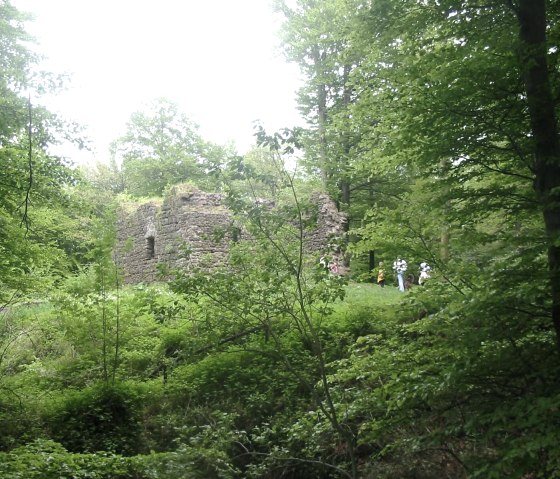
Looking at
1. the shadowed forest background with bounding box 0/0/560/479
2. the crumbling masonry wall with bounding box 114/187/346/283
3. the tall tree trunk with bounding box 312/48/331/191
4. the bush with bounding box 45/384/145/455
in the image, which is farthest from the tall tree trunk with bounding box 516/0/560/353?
the tall tree trunk with bounding box 312/48/331/191

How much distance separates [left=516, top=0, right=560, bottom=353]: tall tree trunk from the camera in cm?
423

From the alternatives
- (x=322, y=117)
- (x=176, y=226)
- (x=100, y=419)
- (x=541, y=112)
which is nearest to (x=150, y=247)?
(x=176, y=226)

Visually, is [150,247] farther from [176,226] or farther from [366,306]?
[366,306]

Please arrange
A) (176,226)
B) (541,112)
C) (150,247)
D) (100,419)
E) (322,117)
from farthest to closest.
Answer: (322,117) < (150,247) < (176,226) < (100,419) < (541,112)

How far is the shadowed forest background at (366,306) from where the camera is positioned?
14.1ft

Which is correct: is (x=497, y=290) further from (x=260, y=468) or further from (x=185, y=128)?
(x=185, y=128)

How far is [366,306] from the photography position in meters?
10.2

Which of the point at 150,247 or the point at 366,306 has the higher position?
the point at 150,247

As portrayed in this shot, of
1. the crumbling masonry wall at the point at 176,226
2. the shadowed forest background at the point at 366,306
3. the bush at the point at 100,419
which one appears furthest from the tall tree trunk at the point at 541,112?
the crumbling masonry wall at the point at 176,226

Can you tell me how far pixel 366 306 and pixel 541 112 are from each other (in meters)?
6.18

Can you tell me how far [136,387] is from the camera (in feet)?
28.2

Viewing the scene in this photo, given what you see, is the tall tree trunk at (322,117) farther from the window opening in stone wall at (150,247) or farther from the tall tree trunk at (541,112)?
the tall tree trunk at (541,112)

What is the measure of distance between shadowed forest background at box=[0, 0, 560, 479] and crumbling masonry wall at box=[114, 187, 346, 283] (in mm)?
4569

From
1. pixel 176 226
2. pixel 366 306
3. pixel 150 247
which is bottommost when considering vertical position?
pixel 366 306
